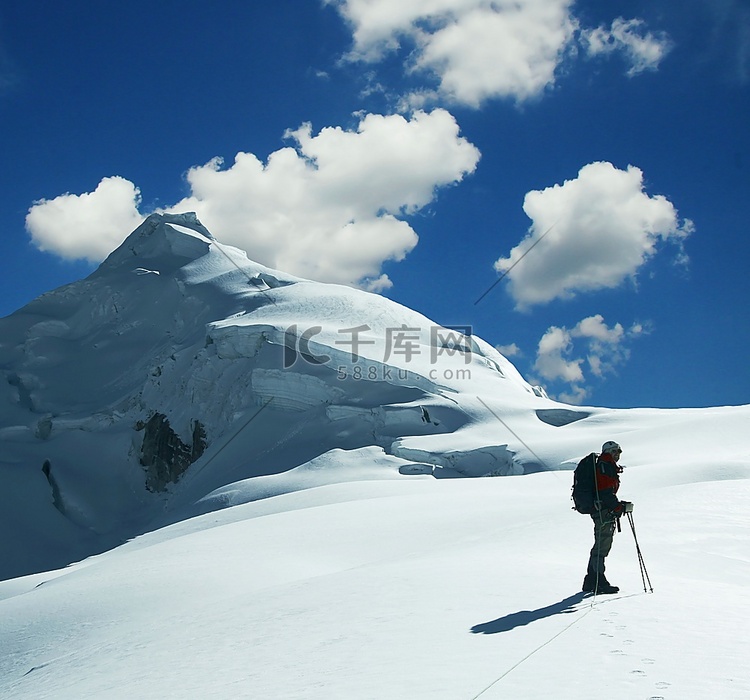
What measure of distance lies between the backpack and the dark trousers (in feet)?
0.48

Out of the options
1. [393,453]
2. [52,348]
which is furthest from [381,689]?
[52,348]

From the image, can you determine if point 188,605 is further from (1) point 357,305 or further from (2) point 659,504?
(1) point 357,305

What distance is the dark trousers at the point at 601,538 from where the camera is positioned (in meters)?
8.02

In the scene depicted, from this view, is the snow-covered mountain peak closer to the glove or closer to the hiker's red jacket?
the hiker's red jacket

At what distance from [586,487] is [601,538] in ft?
1.89

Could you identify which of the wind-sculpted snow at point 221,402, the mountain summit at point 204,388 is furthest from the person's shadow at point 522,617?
the mountain summit at point 204,388

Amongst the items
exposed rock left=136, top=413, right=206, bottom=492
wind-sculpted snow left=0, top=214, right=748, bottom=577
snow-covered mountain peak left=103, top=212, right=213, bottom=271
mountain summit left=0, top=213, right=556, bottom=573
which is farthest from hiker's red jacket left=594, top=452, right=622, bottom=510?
snow-covered mountain peak left=103, top=212, right=213, bottom=271

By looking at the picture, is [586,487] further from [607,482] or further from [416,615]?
[416,615]

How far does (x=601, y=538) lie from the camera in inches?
326

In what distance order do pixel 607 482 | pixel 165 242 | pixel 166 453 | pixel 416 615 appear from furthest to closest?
pixel 165 242
pixel 166 453
pixel 607 482
pixel 416 615

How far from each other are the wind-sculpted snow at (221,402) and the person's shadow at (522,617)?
60.4 feet

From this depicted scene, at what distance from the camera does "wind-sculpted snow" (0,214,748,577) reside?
3316 cm

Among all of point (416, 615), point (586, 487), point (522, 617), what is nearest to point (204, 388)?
point (586, 487)

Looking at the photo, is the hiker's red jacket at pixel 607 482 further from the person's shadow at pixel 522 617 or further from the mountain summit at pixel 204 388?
the mountain summit at pixel 204 388
